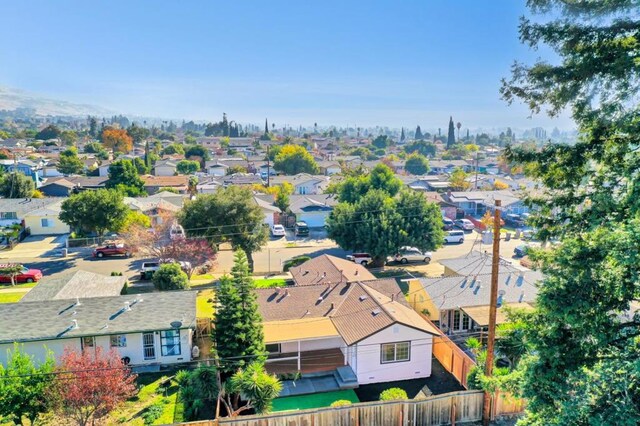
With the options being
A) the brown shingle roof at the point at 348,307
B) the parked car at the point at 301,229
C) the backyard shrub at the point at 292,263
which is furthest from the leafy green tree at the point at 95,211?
the brown shingle roof at the point at 348,307

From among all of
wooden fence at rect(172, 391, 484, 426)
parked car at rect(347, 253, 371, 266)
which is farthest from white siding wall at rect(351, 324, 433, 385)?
parked car at rect(347, 253, 371, 266)

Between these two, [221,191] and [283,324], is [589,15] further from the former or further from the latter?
[221,191]

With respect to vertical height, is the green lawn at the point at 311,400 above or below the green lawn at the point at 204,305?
below

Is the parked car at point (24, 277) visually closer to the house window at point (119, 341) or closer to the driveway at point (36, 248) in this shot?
the driveway at point (36, 248)

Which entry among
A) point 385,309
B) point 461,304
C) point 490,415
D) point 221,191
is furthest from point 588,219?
point 221,191

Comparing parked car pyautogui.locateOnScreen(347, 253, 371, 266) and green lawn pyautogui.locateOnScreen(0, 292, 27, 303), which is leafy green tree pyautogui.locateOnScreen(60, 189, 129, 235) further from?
parked car pyautogui.locateOnScreen(347, 253, 371, 266)
